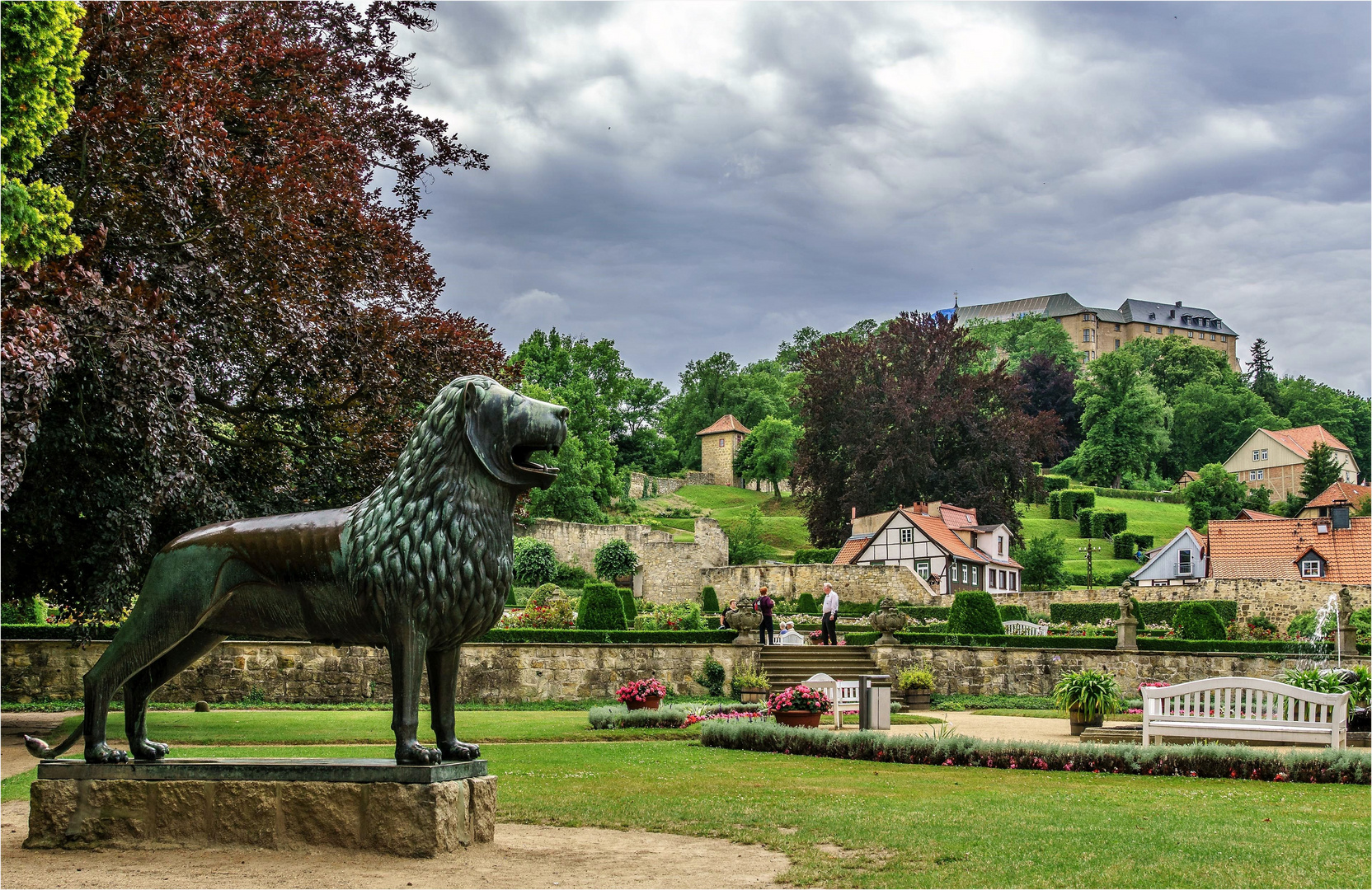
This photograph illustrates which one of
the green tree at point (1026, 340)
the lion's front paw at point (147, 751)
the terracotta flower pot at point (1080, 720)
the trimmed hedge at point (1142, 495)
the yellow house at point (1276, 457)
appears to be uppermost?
the green tree at point (1026, 340)

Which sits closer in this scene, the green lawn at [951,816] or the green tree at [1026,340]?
the green lawn at [951,816]

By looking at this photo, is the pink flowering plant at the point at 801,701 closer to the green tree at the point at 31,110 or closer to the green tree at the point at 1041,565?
the green tree at the point at 31,110

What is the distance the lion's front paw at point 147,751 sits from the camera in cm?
633

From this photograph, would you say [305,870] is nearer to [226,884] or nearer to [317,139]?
[226,884]

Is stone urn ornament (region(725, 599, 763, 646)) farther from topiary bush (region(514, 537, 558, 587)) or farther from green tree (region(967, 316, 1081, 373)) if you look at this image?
green tree (region(967, 316, 1081, 373))

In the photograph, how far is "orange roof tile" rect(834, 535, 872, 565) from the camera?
48969 mm

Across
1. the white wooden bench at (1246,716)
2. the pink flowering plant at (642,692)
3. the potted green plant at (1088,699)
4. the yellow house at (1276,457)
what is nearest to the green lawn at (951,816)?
the white wooden bench at (1246,716)

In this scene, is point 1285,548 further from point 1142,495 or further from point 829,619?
point 1142,495

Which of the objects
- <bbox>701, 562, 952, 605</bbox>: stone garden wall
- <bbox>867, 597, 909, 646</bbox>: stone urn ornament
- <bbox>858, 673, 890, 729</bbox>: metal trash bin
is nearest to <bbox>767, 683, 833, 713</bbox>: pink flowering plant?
<bbox>858, 673, 890, 729</bbox>: metal trash bin

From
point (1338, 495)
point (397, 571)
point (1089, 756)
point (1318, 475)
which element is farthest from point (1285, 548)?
point (397, 571)

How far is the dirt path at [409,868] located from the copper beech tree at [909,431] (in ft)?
138

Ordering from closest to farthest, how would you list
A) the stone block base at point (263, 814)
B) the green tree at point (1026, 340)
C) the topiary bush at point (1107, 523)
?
1. the stone block base at point (263, 814)
2. the topiary bush at point (1107, 523)
3. the green tree at point (1026, 340)

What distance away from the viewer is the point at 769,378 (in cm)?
9825

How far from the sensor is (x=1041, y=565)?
5262 cm
